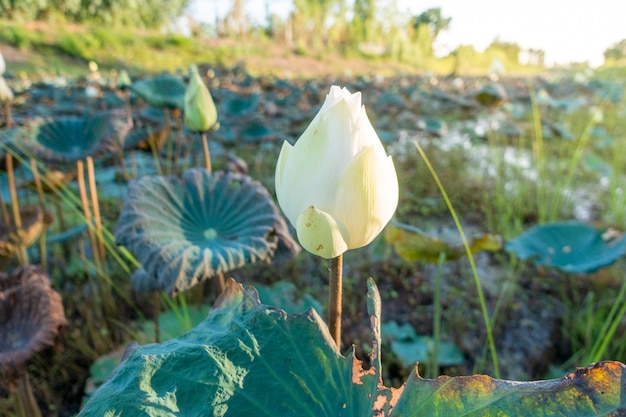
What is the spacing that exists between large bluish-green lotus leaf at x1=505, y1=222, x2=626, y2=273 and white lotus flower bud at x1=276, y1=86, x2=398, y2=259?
96 centimetres

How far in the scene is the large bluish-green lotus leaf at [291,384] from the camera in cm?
31

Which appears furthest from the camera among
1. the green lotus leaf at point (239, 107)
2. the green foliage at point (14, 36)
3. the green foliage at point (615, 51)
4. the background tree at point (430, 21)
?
the background tree at point (430, 21)

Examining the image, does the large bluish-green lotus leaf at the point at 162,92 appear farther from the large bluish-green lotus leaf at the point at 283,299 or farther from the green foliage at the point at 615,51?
the green foliage at the point at 615,51

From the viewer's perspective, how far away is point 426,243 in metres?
0.87

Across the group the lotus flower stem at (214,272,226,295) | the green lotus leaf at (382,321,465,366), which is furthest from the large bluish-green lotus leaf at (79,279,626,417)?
the green lotus leaf at (382,321,465,366)

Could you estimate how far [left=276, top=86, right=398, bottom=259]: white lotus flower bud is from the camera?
37 cm

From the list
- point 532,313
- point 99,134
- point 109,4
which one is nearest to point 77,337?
point 99,134

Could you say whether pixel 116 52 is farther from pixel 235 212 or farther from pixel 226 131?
pixel 235 212

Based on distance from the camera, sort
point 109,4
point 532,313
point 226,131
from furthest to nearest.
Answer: point 109,4, point 226,131, point 532,313

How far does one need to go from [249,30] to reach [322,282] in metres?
16.9

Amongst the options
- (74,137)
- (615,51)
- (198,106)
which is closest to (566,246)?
(198,106)

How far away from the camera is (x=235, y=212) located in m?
0.92

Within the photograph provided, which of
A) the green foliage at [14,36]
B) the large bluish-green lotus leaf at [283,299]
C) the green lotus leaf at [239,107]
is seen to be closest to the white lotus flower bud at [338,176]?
the large bluish-green lotus leaf at [283,299]

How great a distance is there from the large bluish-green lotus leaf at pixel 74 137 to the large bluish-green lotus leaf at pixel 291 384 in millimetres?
862
